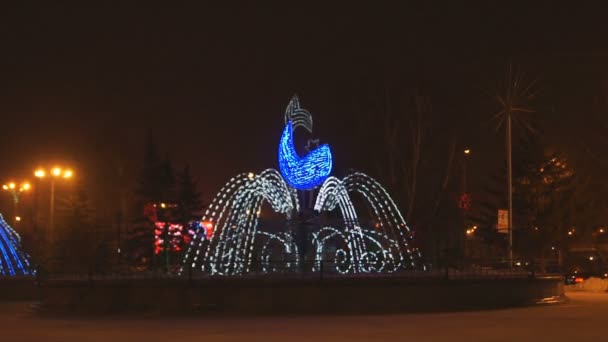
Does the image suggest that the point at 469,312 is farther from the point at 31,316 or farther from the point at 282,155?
the point at 31,316

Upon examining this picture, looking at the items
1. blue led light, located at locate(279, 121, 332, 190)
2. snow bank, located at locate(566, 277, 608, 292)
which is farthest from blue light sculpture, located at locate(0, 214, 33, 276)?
snow bank, located at locate(566, 277, 608, 292)

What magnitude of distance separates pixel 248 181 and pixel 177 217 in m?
31.8

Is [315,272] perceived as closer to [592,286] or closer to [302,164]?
[302,164]

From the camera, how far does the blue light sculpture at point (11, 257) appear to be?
4837 cm

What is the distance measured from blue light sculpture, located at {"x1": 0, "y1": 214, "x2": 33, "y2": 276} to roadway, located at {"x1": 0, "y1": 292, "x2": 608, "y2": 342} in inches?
787

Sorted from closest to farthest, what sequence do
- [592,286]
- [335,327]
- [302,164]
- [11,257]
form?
[335,327] → [302,164] → [592,286] → [11,257]

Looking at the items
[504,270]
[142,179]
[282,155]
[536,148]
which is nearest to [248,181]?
[282,155]

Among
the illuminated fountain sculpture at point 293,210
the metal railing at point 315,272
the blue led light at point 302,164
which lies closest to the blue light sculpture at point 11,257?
the illuminated fountain sculpture at point 293,210

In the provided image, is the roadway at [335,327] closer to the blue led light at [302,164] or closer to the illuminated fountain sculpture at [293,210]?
the illuminated fountain sculpture at [293,210]

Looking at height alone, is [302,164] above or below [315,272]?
above

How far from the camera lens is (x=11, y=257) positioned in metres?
49.7

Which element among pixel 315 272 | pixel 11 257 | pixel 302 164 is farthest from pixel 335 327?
pixel 11 257

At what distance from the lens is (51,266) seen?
154 feet

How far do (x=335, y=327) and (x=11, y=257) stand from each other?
31532 mm
